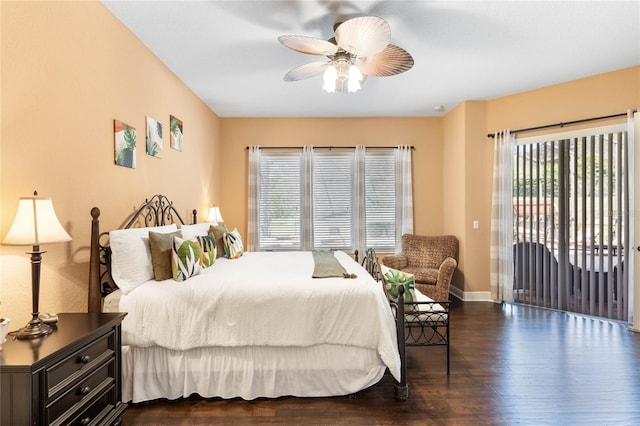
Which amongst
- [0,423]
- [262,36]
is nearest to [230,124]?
[262,36]

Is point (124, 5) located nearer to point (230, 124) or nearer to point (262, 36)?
point (262, 36)

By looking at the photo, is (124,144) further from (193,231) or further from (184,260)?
(184,260)

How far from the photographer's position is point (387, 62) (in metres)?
2.68

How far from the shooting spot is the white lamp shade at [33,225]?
1.55m

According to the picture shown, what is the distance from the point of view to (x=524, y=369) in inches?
107

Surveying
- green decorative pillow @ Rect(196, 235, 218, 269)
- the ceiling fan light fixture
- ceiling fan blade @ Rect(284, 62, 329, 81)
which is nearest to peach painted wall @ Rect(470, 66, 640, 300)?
the ceiling fan light fixture

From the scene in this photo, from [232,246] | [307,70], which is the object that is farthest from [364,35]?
[232,246]

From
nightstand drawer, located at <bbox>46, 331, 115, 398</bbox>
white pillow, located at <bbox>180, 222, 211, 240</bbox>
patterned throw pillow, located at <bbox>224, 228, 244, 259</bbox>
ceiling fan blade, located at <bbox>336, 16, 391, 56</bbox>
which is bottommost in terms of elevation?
nightstand drawer, located at <bbox>46, 331, 115, 398</bbox>

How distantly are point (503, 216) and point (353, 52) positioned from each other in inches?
132

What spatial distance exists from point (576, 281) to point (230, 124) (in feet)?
18.0

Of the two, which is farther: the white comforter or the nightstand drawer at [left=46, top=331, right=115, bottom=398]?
the white comforter

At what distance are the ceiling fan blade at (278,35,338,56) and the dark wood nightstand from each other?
2171 millimetres

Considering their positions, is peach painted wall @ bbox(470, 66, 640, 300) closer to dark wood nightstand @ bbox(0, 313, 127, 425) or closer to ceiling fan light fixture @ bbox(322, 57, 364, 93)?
ceiling fan light fixture @ bbox(322, 57, 364, 93)

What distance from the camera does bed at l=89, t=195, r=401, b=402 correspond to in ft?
7.29
